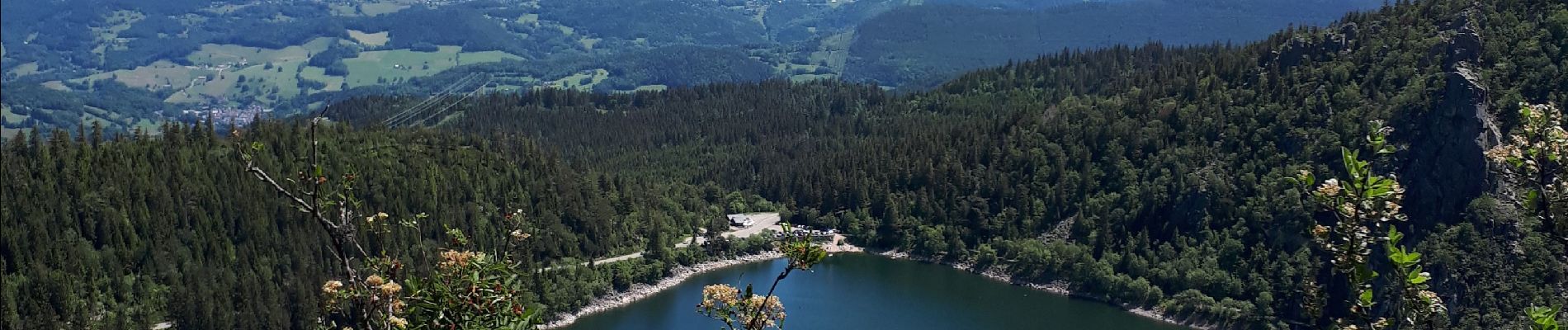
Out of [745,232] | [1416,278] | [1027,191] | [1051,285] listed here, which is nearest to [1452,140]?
[1051,285]

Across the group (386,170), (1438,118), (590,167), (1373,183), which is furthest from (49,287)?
(1438,118)

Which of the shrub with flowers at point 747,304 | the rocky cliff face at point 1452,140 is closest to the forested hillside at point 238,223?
the shrub with flowers at point 747,304

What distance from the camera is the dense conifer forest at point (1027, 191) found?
258 ft

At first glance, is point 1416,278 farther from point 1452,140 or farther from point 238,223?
point 1452,140

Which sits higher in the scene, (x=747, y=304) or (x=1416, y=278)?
(x=1416, y=278)

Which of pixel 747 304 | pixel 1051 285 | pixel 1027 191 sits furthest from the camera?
pixel 1027 191

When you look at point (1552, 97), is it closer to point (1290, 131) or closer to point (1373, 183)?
point (1290, 131)

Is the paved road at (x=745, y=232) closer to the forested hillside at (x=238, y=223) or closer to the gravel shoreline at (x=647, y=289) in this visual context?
the forested hillside at (x=238, y=223)

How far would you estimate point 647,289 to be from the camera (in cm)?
10025

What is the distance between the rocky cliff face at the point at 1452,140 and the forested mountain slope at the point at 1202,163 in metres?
0.13

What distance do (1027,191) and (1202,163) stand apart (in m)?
14.0

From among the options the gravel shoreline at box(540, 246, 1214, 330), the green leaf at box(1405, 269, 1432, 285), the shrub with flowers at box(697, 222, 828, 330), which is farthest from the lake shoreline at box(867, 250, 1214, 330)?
the green leaf at box(1405, 269, 1432, 285)

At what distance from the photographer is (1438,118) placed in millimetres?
90062

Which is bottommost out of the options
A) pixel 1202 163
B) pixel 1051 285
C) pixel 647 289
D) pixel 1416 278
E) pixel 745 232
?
pixel 745 232
